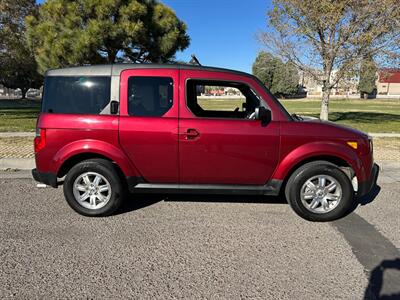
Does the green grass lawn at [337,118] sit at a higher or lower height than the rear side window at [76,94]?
lower

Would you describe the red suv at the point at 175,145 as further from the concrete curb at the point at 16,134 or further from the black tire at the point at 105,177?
the concrete curb at the point at 16,134

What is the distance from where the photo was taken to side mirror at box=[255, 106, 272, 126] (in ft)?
13.8

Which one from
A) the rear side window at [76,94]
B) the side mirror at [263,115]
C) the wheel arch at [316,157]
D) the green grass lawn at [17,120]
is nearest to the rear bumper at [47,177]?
the rear side window at [76,94]

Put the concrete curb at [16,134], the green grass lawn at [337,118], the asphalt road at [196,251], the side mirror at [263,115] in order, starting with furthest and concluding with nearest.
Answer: the green grass lawn at [337,118] < the concrete curb at [16,134] < the side mirror at [263,115] < the asphalt road at [196,251]

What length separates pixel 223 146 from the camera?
13.9 ft

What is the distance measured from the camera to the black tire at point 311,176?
4289 millimetres

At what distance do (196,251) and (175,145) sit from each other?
54.0 inches

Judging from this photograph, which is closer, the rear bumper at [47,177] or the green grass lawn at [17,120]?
the rear bumper at [47,177]

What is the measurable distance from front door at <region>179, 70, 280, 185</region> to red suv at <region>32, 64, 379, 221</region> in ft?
0.04

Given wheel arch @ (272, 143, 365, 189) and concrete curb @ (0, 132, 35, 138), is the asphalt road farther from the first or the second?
concrete curb @ (0, 132, 35, 138)

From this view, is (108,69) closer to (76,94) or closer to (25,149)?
(76,94)

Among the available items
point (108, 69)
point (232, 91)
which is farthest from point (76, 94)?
point (232, 91)

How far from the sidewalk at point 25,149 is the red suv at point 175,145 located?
340cm

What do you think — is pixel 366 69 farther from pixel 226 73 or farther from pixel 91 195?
pixel 91 195
